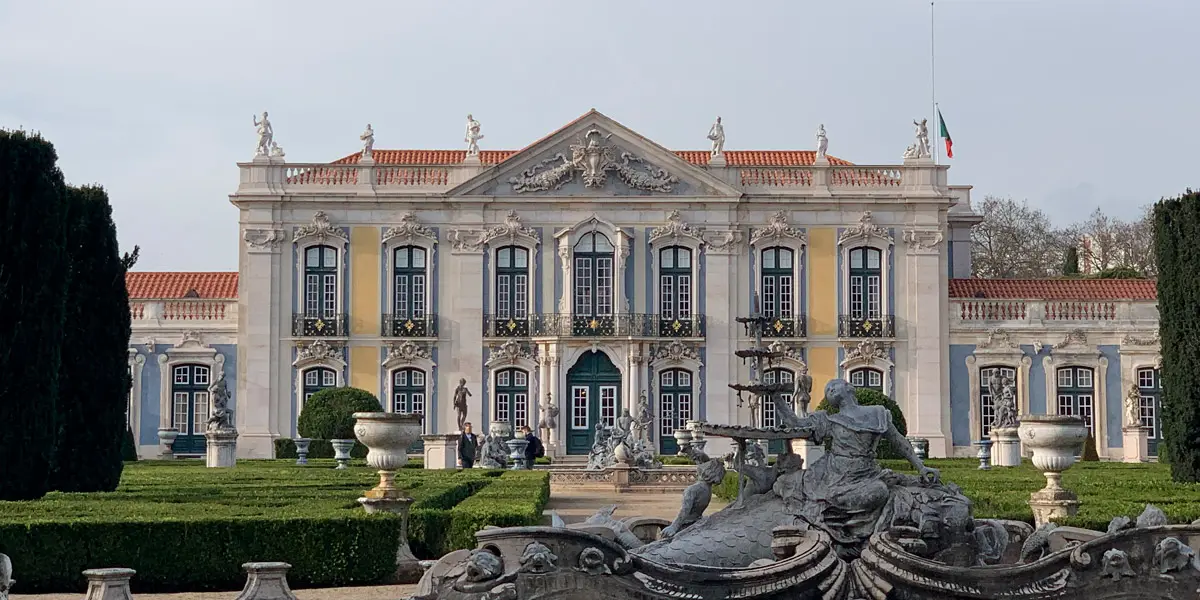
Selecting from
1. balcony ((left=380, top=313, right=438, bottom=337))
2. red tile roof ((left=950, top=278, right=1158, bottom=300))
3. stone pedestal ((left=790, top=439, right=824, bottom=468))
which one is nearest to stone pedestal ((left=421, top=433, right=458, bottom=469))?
stone pedestal ((left=790, top=439, right=824, bottom=468))

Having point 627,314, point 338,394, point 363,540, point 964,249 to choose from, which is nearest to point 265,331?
point 338,394

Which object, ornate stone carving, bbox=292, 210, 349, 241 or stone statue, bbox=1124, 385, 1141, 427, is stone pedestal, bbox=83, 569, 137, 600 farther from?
stone statue, bbox=1124, 385, 1141, 427

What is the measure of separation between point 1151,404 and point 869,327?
19.7 ft

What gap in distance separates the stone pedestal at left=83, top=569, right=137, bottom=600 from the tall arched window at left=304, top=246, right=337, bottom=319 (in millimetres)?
25396

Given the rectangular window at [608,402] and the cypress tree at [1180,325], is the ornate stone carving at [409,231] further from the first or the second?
the cypress tree at [1180,325]

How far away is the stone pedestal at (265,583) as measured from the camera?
774 cm

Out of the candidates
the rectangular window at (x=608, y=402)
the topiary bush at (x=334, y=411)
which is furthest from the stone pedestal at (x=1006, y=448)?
the topiary bush at (x=334, y=411)

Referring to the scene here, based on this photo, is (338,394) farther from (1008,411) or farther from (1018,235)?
(1018,235)

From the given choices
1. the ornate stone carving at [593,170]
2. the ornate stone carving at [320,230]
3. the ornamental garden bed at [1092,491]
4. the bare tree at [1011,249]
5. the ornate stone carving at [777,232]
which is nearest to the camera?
the ornamental garden bed at [1092,491]

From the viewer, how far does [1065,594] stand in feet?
22.4

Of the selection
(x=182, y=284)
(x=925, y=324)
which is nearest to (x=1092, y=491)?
(x=925, y=324)

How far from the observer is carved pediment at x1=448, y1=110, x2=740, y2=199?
→ 32.7 m

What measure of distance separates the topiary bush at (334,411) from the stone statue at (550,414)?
3.49 meters

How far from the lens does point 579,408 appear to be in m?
32.8
